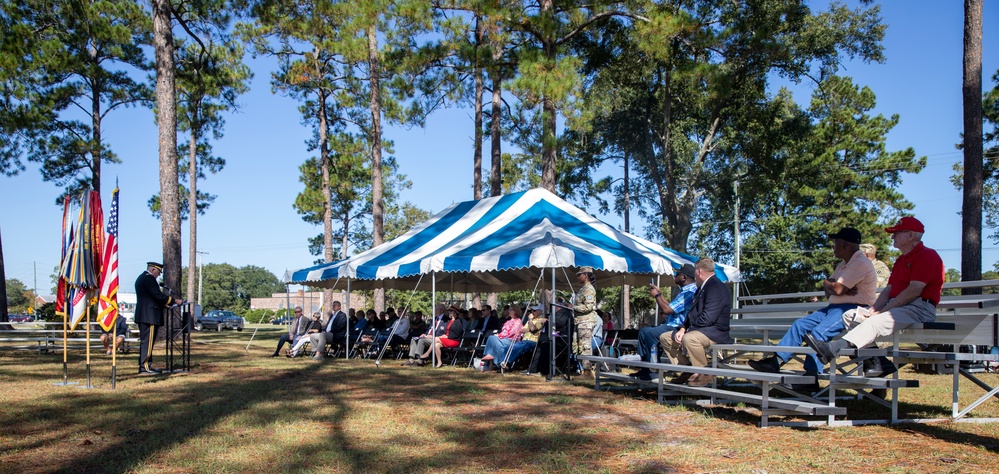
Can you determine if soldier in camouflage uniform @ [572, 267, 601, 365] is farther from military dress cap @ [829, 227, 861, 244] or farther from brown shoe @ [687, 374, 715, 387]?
military dress cap @ [829, 227, 861, 244]

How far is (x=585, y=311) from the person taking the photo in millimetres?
8945

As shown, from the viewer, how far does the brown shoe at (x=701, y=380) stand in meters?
6.36

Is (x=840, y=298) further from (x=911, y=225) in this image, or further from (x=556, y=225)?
(x=556, y=225)

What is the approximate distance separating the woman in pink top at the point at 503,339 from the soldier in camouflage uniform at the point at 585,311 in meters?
1.27

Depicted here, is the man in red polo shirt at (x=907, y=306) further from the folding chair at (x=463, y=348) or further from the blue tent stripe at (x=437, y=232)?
the folding chair at (x=463, y=348)

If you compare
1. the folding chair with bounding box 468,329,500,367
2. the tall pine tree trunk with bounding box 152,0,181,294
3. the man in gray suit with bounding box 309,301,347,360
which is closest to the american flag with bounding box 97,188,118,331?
the folding chair with bounding box 468,329,500,367

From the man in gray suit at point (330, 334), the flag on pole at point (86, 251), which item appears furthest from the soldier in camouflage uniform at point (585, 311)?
the man in gray suit at point (330, 334)

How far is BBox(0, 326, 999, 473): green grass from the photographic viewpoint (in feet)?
13.6

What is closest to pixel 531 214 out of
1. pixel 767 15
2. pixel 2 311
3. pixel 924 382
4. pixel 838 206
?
pixel 924 382

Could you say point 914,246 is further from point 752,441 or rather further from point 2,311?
point 2,311

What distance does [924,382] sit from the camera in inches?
350

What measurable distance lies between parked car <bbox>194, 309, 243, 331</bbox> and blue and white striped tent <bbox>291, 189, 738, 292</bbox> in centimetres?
2517

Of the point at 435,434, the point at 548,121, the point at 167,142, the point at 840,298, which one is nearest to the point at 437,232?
the point at 548,121

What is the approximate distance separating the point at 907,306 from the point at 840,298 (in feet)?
1.89
